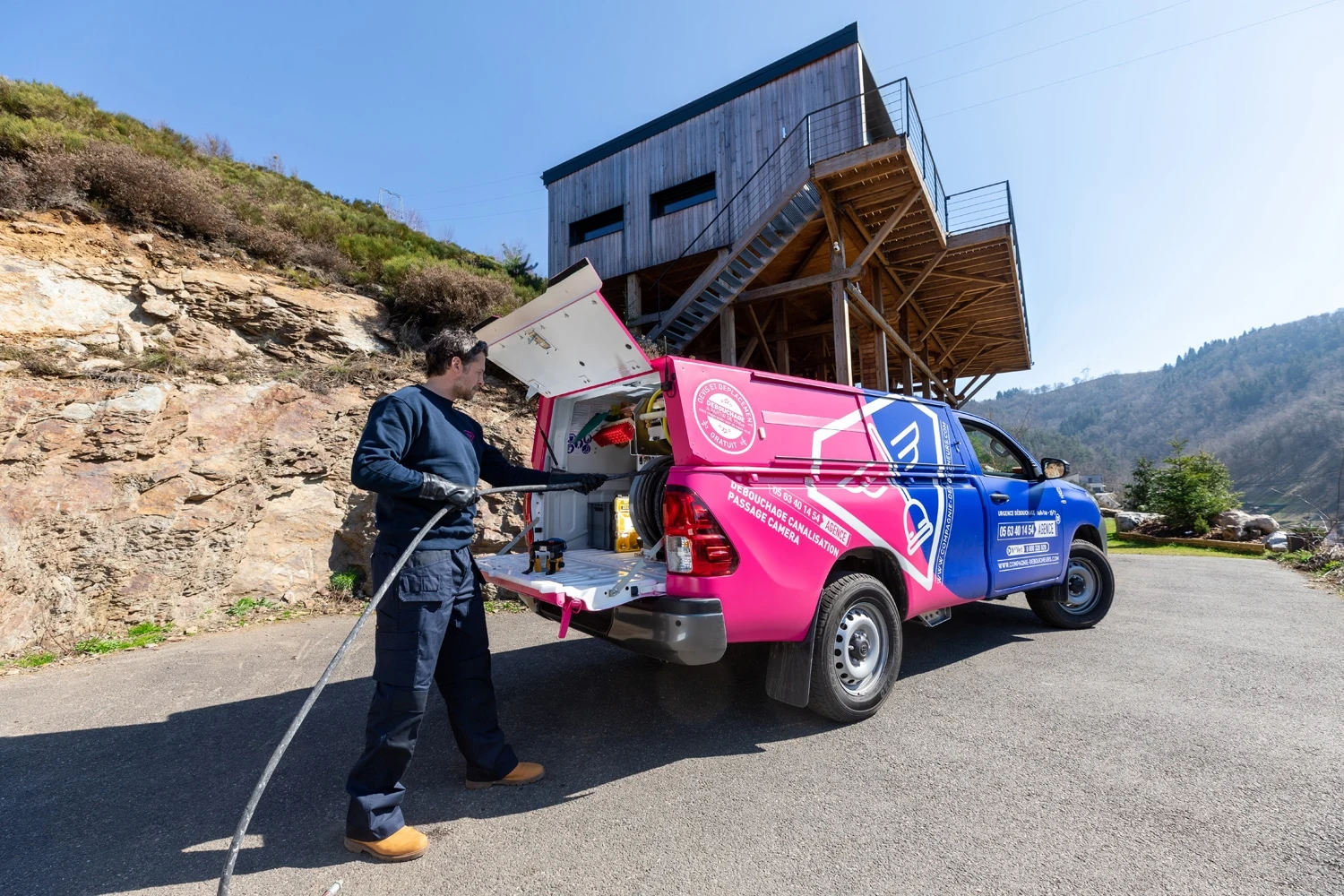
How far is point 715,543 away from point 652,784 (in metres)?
1.18

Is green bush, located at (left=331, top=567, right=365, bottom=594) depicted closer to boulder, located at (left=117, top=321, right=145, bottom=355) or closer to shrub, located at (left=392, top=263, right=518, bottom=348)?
boulder, located at (left=117, top=321, right=145, bottom=355)

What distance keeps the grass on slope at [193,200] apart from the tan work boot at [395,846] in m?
9.23

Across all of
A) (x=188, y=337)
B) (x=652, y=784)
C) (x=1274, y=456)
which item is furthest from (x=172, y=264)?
(x=1274, y=456)

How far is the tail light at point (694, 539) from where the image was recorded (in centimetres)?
287

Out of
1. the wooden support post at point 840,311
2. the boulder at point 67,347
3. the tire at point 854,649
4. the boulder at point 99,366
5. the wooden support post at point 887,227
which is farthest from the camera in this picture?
the wooden support post at point 840,311

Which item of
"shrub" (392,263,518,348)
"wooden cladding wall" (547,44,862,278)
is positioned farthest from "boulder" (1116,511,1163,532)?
"shrub" (392,263,518,348)

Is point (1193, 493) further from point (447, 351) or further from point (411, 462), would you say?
point (411, 462)

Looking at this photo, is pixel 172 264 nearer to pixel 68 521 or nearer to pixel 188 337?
pixel 188 337

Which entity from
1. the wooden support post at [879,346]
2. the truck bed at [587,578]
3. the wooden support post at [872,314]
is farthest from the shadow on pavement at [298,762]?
the wooden support post at [879,346]

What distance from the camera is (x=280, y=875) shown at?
2205 mm

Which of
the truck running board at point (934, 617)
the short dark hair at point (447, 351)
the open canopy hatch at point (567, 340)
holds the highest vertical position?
the open canopy hatch at point (567, 340)

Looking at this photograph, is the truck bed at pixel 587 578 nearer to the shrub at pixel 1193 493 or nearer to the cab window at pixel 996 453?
the cab window at pixel 996 453

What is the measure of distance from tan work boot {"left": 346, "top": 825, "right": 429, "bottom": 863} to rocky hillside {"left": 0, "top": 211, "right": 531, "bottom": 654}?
188 inches

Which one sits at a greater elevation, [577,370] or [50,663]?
[577,370]
